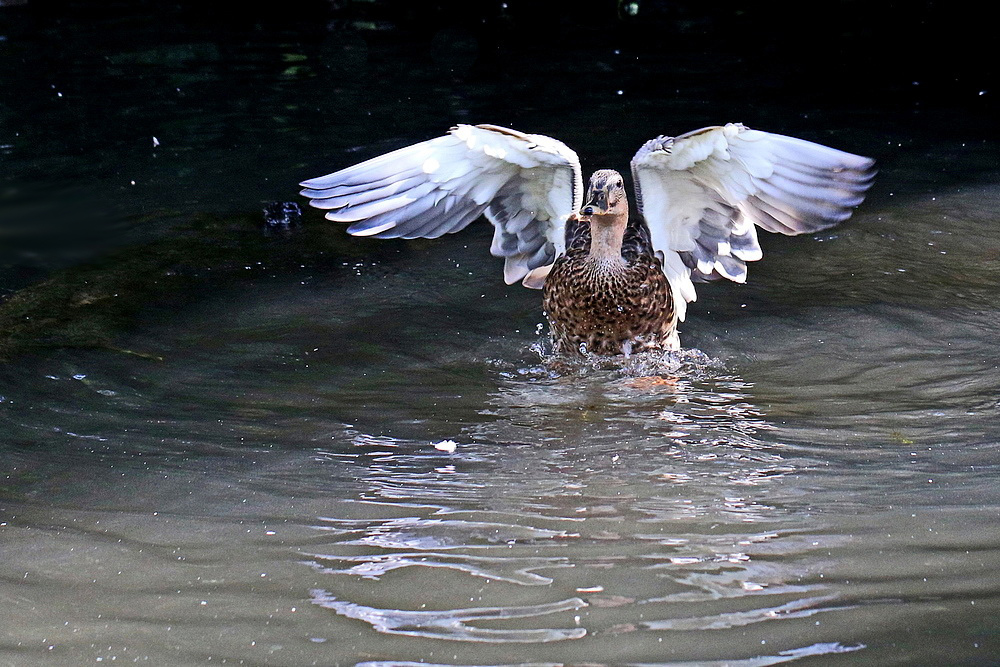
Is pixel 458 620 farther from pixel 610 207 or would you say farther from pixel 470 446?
pixel 610 207

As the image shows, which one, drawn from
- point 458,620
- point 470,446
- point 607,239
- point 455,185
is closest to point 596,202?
point 607,239

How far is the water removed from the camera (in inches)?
95.0

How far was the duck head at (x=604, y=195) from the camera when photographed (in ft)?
15.6

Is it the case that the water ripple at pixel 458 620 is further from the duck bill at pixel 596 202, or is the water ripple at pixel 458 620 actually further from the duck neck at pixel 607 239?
the duck neck at pixel 607 239

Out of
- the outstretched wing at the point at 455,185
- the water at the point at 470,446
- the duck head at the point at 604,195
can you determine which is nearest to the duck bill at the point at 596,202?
the duck head at the point at 604,195

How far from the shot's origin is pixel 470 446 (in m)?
3.80

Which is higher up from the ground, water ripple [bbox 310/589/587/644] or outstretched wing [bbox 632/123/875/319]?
outstretched wing [bbox 632/123/875/319]

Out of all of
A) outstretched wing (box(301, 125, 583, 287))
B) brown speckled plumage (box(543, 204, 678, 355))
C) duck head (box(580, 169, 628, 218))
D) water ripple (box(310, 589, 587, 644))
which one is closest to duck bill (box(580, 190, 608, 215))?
duck head (box(580, 169, 628, 218))

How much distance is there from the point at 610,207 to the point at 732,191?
0.55m

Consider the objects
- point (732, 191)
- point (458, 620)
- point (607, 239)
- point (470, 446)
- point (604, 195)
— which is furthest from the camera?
point (607, 239)

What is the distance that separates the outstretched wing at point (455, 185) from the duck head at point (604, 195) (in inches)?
4.3

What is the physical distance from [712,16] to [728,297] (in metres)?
8.73

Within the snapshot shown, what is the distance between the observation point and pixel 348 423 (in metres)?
4.02

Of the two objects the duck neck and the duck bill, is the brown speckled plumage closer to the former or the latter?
the duck neck
